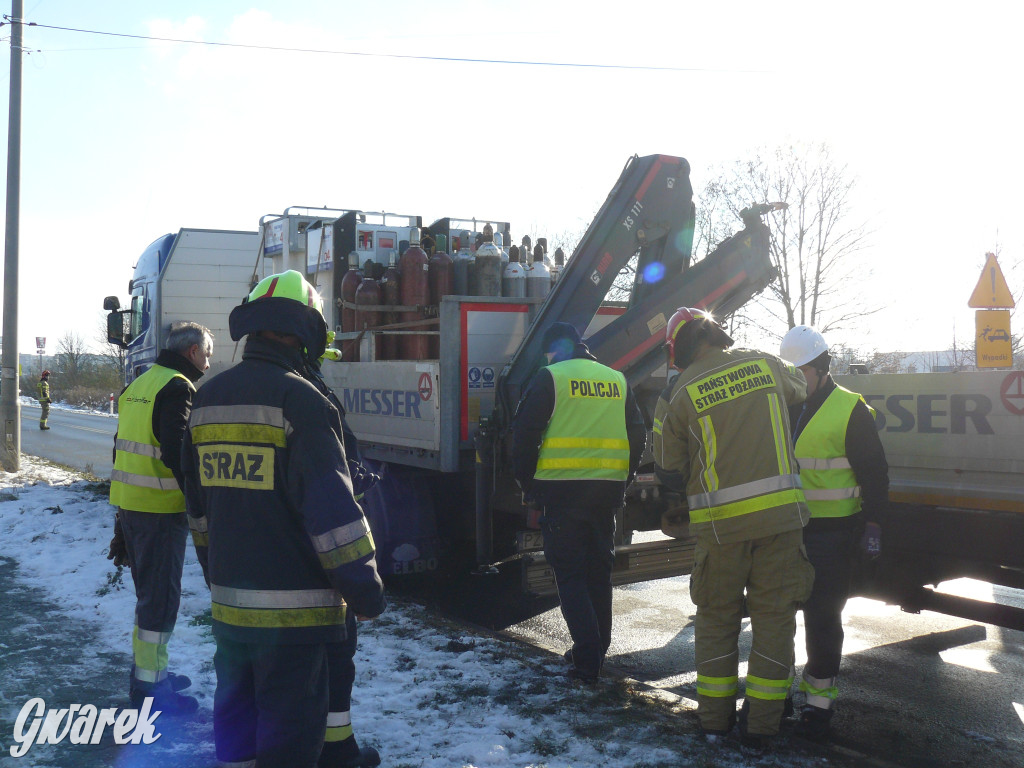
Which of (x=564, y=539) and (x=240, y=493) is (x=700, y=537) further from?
(x=240, y=493)

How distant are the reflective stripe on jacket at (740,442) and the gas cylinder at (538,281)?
363cm

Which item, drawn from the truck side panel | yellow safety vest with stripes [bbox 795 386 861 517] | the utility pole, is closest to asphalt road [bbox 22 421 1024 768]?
yellow safety vest with stripes [bbox 795 386 861 517]

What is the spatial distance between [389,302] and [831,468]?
14.2 feet

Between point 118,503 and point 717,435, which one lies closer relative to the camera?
point 717,435

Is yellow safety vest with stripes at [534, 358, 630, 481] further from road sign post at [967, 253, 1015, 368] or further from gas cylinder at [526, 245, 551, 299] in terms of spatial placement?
road sign post at [967, 253, 1015, 368]

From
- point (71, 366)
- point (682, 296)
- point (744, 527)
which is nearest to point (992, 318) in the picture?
point (682, 296)

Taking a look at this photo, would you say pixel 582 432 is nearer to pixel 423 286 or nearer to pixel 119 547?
pixel 119 547

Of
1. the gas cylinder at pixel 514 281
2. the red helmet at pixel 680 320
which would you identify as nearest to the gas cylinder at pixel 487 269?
the gas cylinder at pixel 514 281

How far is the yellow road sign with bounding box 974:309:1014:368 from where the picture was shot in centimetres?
776

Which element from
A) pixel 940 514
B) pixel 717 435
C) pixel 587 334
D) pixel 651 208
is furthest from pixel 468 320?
pixel 940 514

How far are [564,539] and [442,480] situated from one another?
2.26 meters

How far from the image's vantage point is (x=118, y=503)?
4.34m

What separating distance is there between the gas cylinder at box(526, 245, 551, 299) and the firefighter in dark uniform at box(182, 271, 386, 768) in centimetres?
495

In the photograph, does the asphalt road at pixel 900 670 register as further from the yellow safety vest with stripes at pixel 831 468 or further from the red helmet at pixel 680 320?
the red helmet at pixel 680 320
